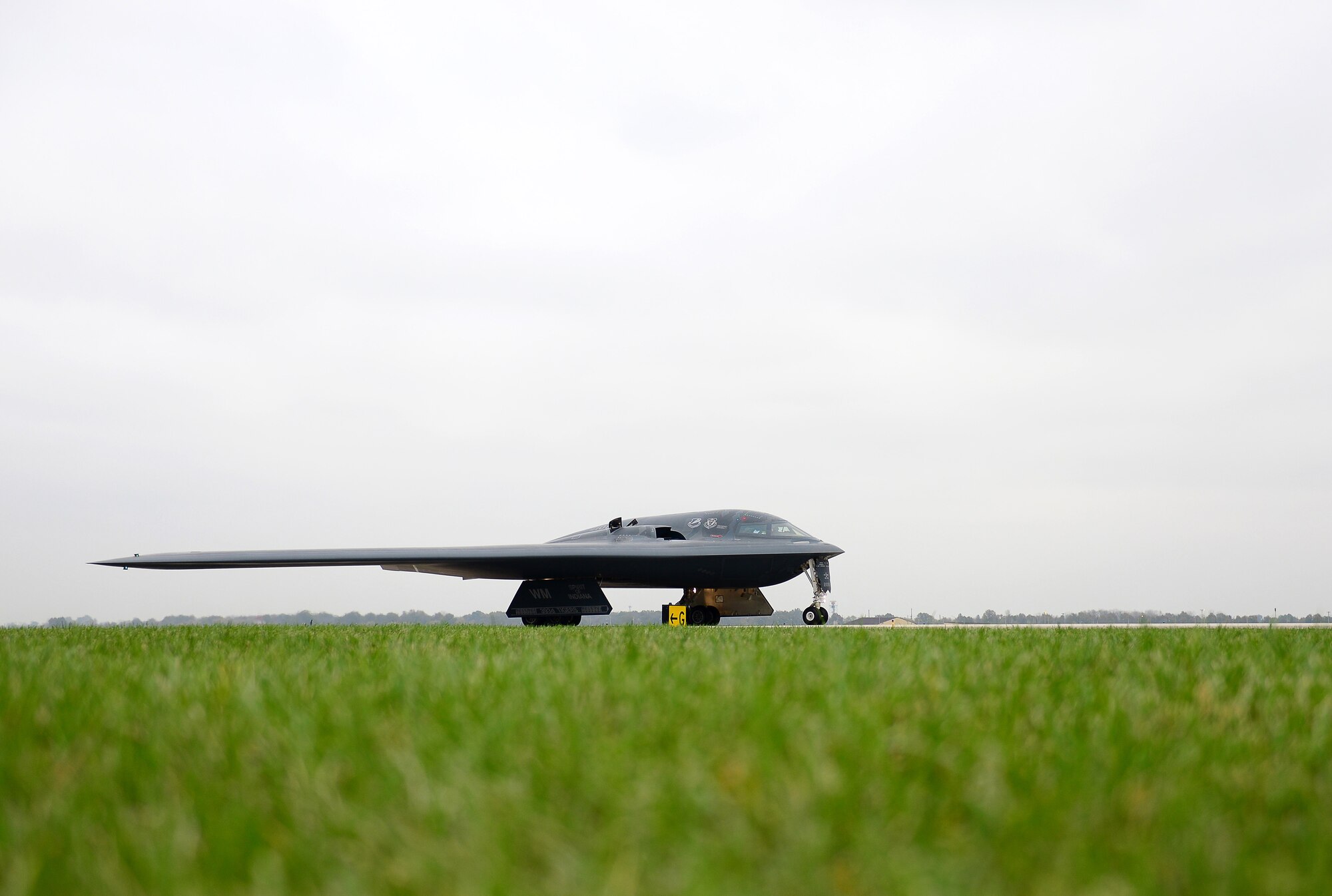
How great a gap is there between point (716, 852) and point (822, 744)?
0.80 metres

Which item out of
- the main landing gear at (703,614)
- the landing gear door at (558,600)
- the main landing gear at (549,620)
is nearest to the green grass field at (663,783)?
the landing gear door at (558,600)

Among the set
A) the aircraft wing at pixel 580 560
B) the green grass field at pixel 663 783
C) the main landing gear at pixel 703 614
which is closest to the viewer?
the green grass field at pixel 663 783

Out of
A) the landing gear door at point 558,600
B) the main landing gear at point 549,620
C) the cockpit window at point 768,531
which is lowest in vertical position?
the main landing gear at point 549,620

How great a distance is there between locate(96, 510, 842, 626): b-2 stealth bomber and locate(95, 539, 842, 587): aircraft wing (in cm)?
2

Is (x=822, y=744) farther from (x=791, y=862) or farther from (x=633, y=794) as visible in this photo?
(x=791, y=862)

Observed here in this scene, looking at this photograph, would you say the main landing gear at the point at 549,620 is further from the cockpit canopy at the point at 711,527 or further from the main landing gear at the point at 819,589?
the main landing gear at the point at 819,589

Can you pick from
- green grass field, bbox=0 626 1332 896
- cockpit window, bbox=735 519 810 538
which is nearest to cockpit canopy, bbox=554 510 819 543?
cockpit window, bbox=735 519 810 538

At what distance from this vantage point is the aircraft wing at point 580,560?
1731 cm

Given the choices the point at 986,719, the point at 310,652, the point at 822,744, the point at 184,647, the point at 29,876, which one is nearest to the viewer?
the point at 29,876

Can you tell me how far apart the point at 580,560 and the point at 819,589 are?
526 cm

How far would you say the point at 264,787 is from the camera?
1.98 m

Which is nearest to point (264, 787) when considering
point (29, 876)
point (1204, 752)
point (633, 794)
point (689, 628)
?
point (29, 876)

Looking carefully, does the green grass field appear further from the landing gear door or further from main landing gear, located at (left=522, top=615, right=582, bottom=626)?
main landing gear, located at (left=522, top=615, right=582, bottom=626)

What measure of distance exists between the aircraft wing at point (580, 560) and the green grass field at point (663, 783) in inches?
544
